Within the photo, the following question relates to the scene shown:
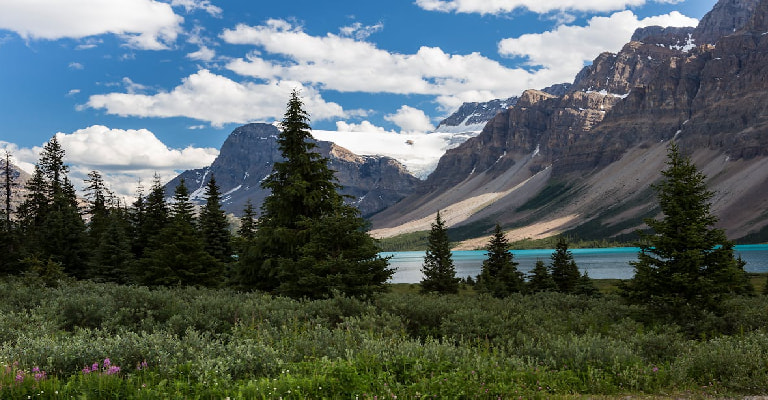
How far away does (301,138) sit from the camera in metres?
28.4

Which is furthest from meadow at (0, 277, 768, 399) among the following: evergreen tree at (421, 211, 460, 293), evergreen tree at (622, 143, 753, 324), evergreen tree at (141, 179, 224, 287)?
evergreen tree at (421, 211, 460, 293)

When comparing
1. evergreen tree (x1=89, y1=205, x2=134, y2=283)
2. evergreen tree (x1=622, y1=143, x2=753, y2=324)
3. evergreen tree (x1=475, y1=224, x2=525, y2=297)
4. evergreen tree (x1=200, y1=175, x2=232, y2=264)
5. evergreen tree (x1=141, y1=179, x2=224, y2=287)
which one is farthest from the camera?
evergreen tree (x1=200, y1=175, x2=232, y2=264)

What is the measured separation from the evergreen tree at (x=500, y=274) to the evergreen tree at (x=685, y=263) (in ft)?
80.2

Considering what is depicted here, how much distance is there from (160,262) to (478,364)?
97.8 ft

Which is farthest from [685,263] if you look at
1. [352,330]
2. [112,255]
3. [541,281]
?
[112,255]

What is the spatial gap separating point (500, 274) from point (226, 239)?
3052cm

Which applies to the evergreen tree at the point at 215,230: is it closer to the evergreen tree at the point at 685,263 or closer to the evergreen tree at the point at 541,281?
the evergreen tree at the point at 541,281

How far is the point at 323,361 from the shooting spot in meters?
7.76

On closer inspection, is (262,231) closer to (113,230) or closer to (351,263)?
(351,263)

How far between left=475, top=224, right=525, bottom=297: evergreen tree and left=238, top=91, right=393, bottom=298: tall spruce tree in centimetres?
2412

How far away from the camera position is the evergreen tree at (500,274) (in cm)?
4781

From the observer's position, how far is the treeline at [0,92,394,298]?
21375 mm

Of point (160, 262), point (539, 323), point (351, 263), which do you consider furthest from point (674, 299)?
point (160, 262)

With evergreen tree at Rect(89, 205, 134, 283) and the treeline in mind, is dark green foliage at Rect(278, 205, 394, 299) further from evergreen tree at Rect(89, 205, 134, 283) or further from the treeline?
evergreen tree at Rect(89, 205, 134, 283)
